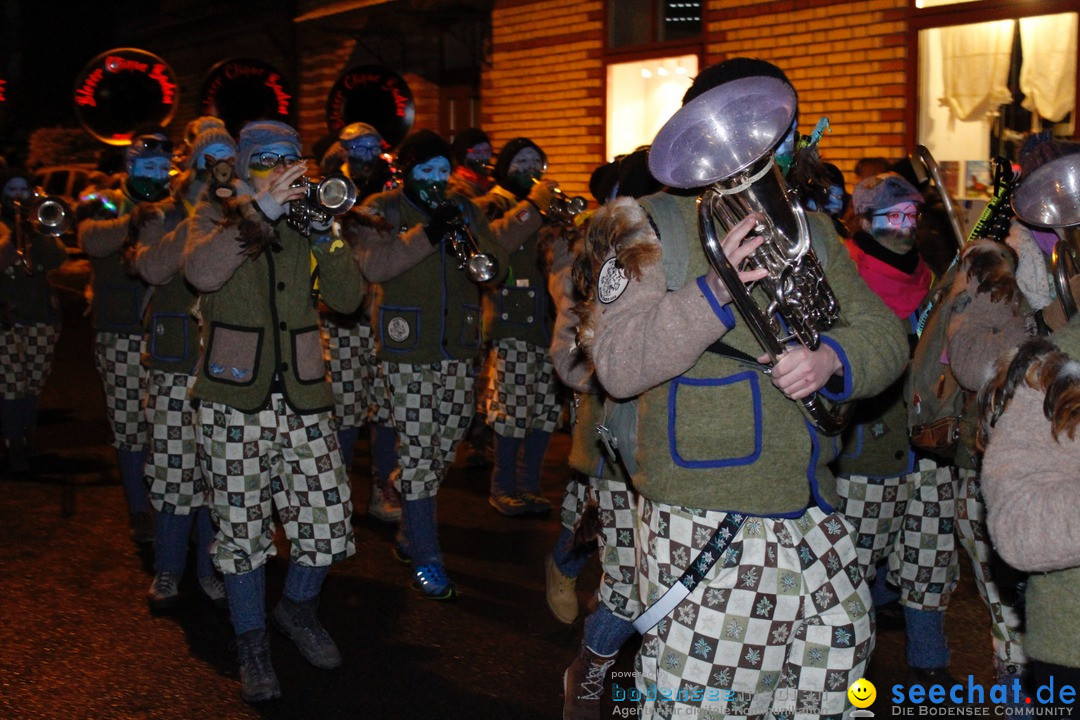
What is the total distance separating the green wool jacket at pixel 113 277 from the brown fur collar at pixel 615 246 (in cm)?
428

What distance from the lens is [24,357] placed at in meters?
8.31

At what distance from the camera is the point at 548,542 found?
654cm

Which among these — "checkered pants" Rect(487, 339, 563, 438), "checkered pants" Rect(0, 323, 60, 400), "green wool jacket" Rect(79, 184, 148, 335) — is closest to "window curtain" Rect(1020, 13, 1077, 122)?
"checkered pants" Rect(487, 339, 563, 438)

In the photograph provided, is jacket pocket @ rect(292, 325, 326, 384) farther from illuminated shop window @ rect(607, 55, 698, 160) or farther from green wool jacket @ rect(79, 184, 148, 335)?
illuminated shop window @ rect(607, 55, 698, 160)

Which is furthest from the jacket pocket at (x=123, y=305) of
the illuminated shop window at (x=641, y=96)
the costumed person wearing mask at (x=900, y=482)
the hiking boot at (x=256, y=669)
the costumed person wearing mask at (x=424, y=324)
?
the illuminated shop window at (x=641, y=96)

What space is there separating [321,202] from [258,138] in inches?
15.8

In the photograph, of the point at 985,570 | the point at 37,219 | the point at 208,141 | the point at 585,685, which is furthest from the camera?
the point at 37,219

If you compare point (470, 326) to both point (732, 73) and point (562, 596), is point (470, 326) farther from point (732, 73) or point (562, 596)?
point (732, 73)

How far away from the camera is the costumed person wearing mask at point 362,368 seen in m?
6.54

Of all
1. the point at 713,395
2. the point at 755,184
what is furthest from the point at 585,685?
the point at 755,184

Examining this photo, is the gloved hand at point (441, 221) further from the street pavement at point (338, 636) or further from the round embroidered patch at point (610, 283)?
the round embroidered patch at point (610, 283)

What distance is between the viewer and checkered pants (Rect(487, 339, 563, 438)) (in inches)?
282

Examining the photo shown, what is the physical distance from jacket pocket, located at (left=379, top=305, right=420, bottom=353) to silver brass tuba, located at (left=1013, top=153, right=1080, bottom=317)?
11.1 feet

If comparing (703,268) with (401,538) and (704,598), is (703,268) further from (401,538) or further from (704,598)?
(401,538)
